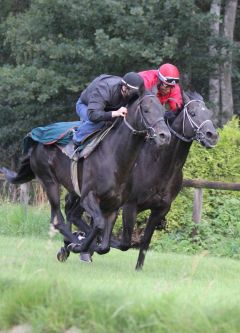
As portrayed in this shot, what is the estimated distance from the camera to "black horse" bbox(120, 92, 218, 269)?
1077cm

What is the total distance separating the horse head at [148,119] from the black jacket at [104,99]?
0.97 ft

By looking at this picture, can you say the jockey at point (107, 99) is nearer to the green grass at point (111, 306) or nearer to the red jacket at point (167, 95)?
the red jacket at point (167, 95)

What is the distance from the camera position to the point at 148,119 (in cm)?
951

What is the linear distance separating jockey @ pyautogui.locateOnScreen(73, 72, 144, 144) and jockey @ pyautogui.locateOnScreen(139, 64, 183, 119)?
26 cm

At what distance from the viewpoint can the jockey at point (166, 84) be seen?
10281 millimetres

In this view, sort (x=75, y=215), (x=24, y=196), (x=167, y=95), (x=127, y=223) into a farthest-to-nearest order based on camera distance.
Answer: (x=24, y=196)
(x=75, y=215)
(x=127, y=223)
(x=167, y=95)

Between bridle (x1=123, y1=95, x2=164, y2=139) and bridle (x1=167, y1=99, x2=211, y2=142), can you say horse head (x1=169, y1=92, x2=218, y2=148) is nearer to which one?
bridle (x1=167, y1=99, x2=211, y2=142)

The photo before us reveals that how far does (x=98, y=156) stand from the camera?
10.1m

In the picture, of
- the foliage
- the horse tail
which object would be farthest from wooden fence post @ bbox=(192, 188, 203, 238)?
the foliage

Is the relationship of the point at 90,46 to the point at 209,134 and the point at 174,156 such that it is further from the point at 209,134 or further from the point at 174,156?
the point at 209,134

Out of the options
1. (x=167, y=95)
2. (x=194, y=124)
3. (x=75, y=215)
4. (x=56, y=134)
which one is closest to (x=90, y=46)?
(x=75, y=215)

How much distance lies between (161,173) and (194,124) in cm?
80

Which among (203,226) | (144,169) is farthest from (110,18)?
(144,169)

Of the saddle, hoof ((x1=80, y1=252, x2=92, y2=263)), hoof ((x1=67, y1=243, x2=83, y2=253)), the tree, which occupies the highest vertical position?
the saddle
